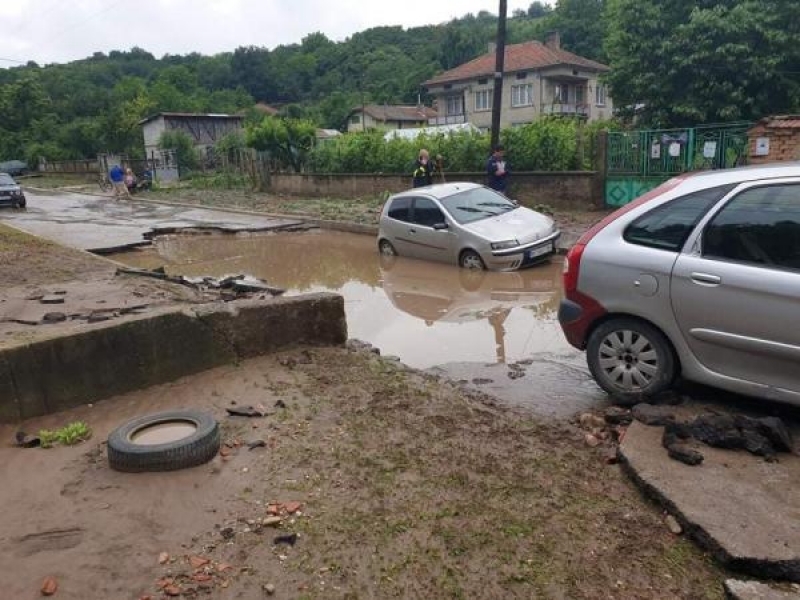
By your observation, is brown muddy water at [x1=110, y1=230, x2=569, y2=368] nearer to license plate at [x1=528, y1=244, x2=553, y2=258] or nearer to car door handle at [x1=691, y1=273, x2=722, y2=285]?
license plate at [x1=528, y1=244, x2=553, y2=258]

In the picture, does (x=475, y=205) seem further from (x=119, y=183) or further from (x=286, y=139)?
(x=119, y=183)

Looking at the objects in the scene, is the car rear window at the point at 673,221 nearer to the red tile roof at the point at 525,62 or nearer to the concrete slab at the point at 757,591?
the concrete slab at the point at 757,591

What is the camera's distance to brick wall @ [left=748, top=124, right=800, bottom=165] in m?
12.9

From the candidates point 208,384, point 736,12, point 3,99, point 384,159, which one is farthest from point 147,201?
point 3,99

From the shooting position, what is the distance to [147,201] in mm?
28531

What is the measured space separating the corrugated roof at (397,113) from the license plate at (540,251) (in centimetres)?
5606

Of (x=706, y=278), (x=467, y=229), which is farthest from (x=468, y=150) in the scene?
(x=706, y=278)

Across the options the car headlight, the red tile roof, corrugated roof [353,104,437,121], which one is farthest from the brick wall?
corrugated roof [353,104,437,121]

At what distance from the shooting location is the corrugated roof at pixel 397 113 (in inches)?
2608

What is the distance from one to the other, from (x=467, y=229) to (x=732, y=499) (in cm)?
805

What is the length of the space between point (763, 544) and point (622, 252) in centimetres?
237

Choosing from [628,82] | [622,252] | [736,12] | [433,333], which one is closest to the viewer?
[622,252]

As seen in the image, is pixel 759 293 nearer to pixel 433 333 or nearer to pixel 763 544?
pixel 763 544

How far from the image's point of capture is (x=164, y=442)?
13.5 ft
